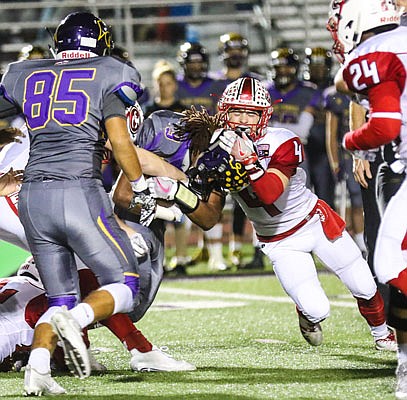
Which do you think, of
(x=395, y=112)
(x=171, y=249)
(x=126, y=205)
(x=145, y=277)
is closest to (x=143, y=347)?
Result: (x=145, y=277)

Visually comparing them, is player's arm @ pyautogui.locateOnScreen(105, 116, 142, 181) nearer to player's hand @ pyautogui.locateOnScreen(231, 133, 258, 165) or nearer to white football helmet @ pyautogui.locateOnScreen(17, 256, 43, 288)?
player's hand @ pyautogui.locateOnScreen(231, 133, 258, 165)

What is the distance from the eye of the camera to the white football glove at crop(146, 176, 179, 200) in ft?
13.2

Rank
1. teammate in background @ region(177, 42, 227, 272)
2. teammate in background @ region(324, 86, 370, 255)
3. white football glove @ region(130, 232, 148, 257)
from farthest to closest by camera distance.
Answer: teammate in background @ region(177, 42, 227, 272), teammate in background @ region(324, 86, 370, 255), white football glove @ region(130, 232, 148, 257)

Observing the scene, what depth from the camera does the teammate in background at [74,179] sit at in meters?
3.85

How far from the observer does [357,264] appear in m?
4.86

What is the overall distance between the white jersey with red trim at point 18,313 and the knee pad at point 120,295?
75 centimetres

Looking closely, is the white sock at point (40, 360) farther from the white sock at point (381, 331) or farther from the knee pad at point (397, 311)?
the white sock at point (381, 331)

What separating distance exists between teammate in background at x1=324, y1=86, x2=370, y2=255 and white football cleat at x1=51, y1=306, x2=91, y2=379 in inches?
217

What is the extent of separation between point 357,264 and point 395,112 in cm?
136

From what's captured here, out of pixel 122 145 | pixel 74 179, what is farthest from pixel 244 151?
pixel 74 179

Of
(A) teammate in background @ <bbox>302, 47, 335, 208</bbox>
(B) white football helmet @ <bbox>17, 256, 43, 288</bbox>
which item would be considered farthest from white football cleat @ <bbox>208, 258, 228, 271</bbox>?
(B) white football helmet @ <bbox>17, 256, 43, 288</bbox>

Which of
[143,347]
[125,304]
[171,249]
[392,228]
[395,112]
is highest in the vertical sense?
[395,112]

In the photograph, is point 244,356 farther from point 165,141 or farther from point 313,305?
point 165,141

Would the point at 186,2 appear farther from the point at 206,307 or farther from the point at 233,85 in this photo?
the point at 233,85
